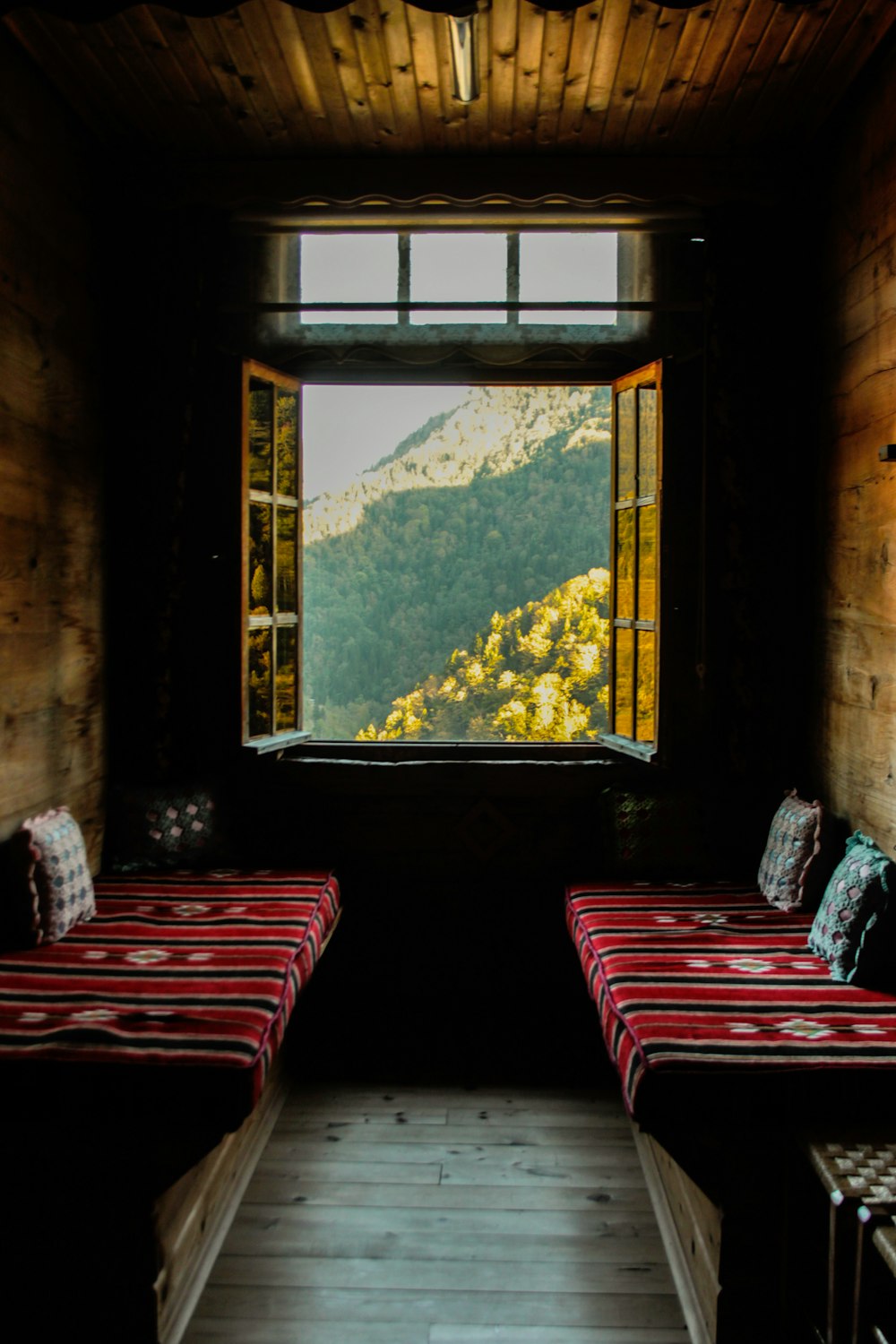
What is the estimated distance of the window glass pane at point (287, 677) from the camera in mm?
3973

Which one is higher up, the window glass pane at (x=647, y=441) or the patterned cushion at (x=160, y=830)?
the window glass pane at (x=647, y=441)

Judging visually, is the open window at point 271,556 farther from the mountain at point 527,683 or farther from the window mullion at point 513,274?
the window mullion at point 513,274

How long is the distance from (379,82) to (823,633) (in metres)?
2.30

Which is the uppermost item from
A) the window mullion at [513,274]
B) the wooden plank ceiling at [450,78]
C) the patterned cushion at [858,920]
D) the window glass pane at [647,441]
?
the wooden plank ceiling at [450,78]

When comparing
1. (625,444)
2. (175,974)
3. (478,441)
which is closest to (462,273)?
(478,441)

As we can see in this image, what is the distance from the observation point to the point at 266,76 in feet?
10.5

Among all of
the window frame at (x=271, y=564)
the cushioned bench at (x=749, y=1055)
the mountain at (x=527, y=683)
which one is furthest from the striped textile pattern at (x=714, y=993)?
the window frame at (x=271, y=564)

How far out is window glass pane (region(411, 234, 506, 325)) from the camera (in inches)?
153

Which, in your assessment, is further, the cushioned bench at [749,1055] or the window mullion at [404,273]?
the window mullion at [404,273]

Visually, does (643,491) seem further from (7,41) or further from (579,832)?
(7,41)

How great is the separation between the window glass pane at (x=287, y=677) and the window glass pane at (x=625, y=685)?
1.24 metres

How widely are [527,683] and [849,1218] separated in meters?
2.75

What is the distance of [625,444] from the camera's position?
3.93 meters

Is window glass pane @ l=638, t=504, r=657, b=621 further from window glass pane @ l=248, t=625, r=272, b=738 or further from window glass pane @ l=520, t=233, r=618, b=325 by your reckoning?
window glass pane @ l=248, t=625, r=272, b=738
